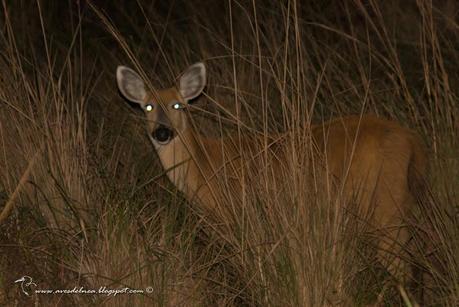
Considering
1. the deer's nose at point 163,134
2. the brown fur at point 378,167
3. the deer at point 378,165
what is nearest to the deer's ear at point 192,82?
the deer's nose at point 163,134

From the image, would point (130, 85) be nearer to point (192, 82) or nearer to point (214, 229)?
point (192, 82)

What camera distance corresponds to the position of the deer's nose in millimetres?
6824

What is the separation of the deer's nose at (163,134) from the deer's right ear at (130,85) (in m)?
0.62

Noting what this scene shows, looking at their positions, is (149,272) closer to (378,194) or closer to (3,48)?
(378,194)

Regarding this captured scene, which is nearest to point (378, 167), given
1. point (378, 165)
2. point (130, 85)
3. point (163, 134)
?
point (378, 165)

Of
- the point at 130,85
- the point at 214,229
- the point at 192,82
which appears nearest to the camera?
the point at 214,229

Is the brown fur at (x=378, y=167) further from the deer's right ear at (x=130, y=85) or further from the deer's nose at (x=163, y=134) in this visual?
the deer's right ear at (x=130, y=85)

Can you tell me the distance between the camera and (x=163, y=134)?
6.82 metres

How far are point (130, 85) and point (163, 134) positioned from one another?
74 centimetres

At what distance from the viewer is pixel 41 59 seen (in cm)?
984

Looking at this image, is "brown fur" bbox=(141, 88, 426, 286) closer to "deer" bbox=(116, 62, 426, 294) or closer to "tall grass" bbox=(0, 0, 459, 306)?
"deer" bbox=(116, 62, 426, 294)

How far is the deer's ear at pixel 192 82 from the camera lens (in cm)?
721

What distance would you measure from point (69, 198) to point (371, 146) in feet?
5.41

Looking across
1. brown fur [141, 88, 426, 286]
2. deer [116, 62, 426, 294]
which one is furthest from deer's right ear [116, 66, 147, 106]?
brown fur [141, 88, 426, 286]
